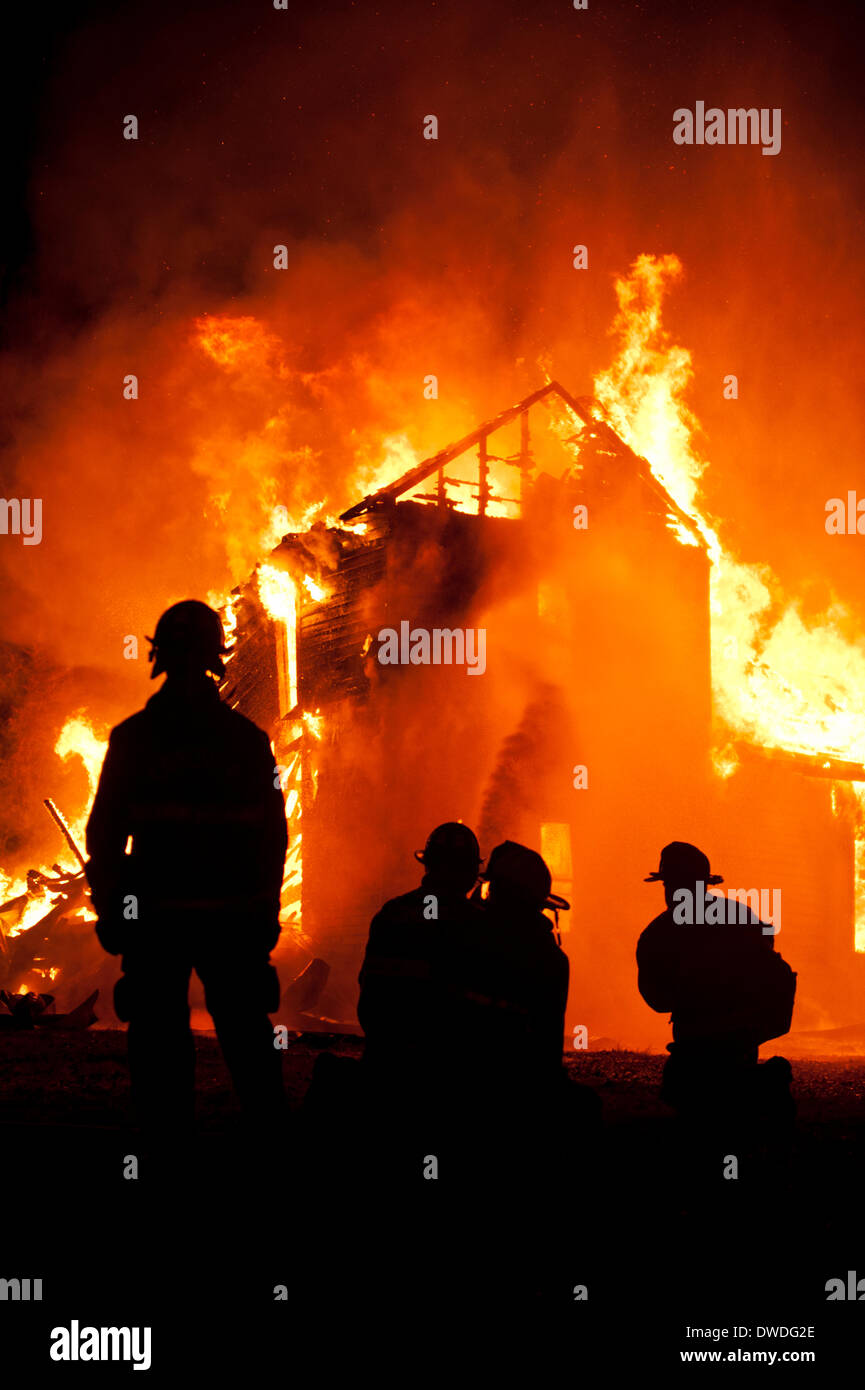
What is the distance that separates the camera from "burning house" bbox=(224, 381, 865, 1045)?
79.4 ft

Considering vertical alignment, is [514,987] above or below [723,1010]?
above

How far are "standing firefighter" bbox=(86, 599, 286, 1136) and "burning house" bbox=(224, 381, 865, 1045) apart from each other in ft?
58.1

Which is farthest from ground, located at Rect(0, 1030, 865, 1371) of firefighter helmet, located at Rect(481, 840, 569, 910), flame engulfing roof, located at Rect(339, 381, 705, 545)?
flame engulfing roof, located at Rect(339, 381, 705, 545)

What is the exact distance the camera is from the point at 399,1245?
3.73 meters

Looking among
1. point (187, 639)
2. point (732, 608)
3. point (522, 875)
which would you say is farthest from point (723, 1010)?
point (732, 608)

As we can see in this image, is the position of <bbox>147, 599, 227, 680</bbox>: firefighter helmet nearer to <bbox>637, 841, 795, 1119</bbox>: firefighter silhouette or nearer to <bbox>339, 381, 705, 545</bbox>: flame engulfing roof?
<bbox>637, 841, 795, 1119</bbox>: firefighter silhouette

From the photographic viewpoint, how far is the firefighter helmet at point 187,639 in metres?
4.74

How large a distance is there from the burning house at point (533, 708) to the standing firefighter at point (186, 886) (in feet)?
58.1

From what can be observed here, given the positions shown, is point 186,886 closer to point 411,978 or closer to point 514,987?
point 411,978

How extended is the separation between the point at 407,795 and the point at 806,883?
10790mm

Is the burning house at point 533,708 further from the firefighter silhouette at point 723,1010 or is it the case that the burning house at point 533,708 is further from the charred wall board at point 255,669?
the firefighter silhouette at point 723,1010

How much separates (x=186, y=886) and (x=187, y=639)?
3.04 feet

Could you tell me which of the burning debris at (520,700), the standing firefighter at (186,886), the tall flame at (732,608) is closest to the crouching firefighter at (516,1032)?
the standing firefighter at (186,886)
